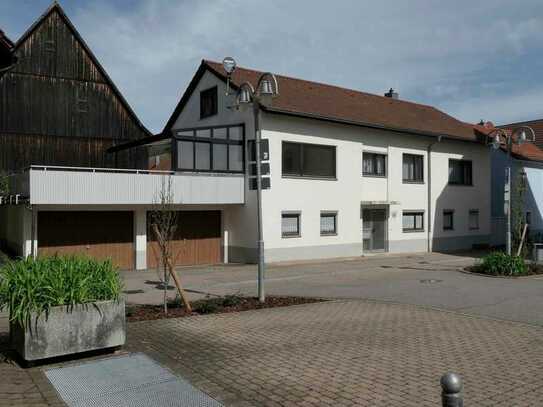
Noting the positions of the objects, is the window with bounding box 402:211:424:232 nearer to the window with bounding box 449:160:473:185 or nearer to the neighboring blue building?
the window with bounding box 449:160:473:185

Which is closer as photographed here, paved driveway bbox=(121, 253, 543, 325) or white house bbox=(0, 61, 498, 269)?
paved driveway bbox=(121, 253, 543, 325)

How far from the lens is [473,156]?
2942 cm

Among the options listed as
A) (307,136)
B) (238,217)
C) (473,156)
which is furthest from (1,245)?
(473,156)

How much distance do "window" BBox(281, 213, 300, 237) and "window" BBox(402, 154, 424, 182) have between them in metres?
7.07

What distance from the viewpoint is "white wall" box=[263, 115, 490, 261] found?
69.6ft

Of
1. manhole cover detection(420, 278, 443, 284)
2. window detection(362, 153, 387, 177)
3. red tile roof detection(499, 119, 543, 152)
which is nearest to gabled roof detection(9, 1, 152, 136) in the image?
window detection(362, 153, 387, 177)

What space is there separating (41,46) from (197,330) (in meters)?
23.6

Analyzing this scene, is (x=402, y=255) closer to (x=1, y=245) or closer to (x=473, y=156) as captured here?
(x=473, y=156)

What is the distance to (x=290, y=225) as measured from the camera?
21828 mm

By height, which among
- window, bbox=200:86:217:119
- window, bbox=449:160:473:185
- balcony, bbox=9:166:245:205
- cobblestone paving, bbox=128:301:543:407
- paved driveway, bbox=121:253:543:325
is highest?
window, bbox=200:86:217:119

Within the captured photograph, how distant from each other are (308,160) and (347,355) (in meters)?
15.7

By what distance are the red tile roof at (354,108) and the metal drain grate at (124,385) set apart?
15077 mm

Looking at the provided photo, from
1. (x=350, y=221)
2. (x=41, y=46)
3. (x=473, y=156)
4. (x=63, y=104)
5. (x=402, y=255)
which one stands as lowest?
(x=402, y=255)

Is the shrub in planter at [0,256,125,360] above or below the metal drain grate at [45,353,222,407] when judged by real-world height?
above
